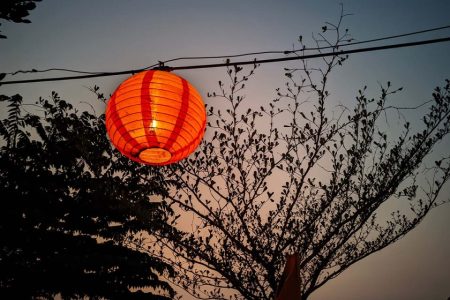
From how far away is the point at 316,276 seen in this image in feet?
29.6

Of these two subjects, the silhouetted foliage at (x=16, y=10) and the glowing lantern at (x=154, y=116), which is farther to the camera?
the silhouetted foliage at (x=16, y=10)

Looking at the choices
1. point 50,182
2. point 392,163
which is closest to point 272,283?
point 392,163

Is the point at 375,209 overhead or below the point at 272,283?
overhead

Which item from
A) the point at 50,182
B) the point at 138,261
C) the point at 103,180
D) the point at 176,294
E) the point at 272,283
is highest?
the point at 50,182

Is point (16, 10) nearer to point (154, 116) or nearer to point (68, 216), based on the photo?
point (154, 116)

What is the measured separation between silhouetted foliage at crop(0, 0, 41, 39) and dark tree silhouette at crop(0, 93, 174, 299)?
12.8ft

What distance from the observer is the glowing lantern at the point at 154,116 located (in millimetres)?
3051

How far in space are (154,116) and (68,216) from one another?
11611mm

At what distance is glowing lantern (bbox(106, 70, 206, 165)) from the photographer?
305 cm

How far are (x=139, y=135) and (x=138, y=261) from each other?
11.1 meters

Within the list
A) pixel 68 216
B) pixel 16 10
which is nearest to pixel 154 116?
pixel 16 10

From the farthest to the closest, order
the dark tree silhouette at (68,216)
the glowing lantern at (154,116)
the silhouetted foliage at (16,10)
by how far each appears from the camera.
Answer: the dark tree silhouette at (68,216) < the silhouetted foliage at (16,10) < the glowing lantern at (154,116)

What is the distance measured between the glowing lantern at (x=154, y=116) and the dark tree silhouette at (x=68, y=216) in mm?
4835

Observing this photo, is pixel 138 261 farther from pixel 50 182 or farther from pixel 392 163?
pixel 392 163
